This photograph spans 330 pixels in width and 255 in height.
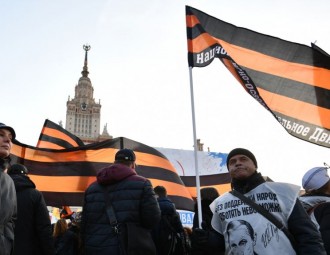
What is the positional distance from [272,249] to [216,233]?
1.85 feet

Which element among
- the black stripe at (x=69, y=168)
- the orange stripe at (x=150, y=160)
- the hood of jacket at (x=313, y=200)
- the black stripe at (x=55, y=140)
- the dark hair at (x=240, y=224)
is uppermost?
the black stripe at (x=55, y=140)

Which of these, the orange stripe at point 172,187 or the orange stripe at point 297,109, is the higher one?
the orange stripe at point 297,109

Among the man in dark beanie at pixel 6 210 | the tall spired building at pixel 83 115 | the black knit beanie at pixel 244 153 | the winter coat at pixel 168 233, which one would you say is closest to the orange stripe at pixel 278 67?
the winter coat at pixel 168 233

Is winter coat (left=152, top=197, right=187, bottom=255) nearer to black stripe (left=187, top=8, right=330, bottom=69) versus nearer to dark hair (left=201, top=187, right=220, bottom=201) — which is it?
dark hair (left=201, top=187, right=220, bottom=201)

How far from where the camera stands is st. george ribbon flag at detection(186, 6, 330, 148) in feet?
15.4

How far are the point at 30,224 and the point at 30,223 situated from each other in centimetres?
1

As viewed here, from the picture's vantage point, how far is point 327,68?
4.84 metres

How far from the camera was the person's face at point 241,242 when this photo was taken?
97.0 inches

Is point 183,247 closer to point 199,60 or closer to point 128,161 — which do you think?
point 128,161

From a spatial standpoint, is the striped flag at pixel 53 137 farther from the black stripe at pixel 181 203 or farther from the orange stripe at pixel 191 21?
the orange stripe at pixel 191 21

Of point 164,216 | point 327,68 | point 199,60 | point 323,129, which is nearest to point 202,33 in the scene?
point 199,60

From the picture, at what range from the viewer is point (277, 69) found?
5.04 meters

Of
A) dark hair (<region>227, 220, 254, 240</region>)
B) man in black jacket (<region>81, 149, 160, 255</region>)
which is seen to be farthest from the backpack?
dark hair (<region>227, 220, 254, 240</region>)

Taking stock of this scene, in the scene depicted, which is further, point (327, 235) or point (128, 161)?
point (128, 161)
